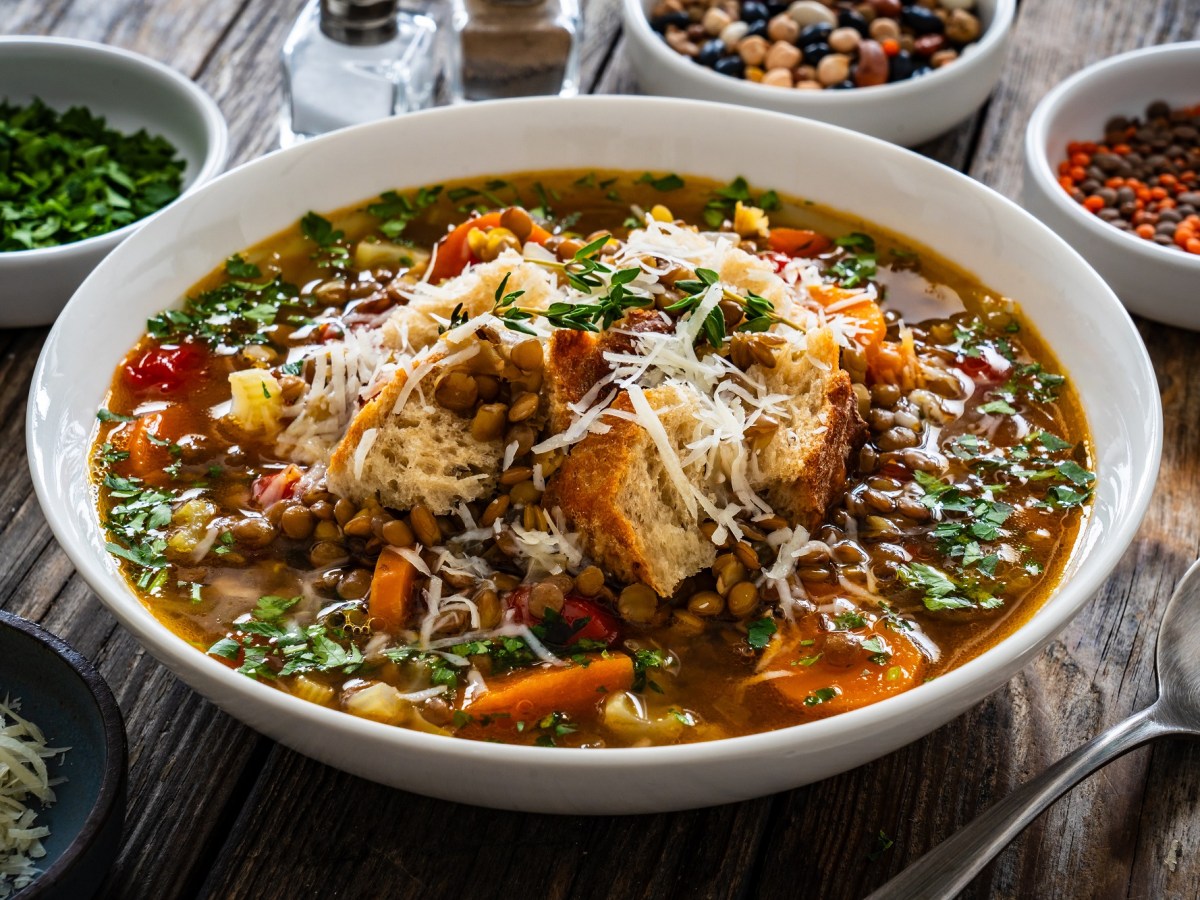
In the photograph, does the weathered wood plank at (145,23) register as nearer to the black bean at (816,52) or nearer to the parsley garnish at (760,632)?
the black bean at (816,52)

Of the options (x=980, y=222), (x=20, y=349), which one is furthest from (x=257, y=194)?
(x=980, y=222)

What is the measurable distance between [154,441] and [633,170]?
207 centimetres

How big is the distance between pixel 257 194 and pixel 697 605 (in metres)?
2.25

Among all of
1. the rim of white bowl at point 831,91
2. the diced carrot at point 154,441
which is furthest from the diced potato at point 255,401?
the rim of white bowl at point 831,91

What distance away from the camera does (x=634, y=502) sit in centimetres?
350

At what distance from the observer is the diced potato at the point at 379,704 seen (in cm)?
322

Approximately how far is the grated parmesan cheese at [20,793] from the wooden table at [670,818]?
26cm

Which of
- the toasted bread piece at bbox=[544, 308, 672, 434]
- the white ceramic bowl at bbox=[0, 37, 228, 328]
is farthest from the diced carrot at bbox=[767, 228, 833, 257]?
the white ceramic bowl at bbox=[0, 37, 228, 328]

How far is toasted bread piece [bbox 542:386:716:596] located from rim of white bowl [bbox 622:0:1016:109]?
2325 millimetres

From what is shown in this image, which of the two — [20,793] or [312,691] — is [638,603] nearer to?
[312,691]

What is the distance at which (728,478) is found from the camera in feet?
12.1

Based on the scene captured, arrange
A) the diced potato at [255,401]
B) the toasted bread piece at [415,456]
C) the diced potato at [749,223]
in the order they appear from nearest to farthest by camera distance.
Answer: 1. the toasted bread piece at [415,456]
2. the diced potato at [255,401]
3. the diced potato at [749,223]

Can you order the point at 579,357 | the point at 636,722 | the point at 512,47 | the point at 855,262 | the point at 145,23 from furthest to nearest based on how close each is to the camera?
the point at 145,23 → the point at 512,47 → the point at 855,262 → the point at 579,357 → the point at 636,722

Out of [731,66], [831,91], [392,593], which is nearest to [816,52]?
[731,66]
